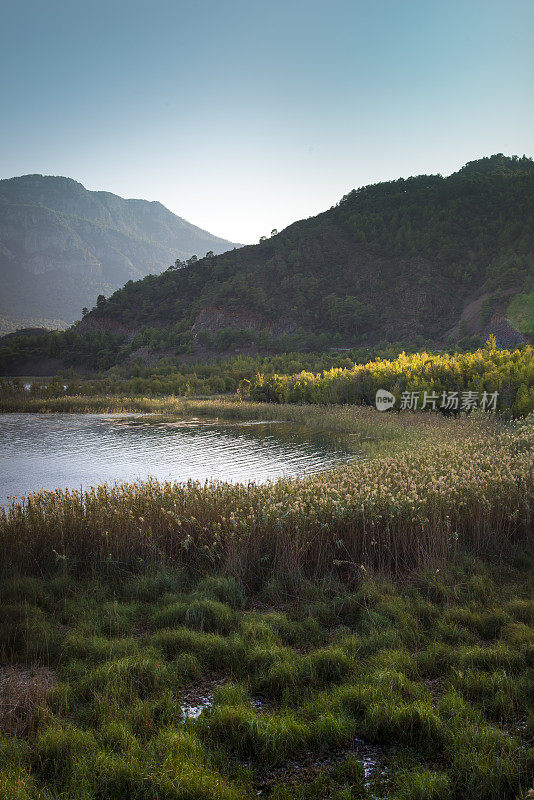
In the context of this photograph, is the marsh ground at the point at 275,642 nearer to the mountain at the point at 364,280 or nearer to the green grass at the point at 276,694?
the green grass at the point at 276,694

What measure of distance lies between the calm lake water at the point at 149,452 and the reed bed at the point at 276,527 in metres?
4.83

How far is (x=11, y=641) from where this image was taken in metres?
5.86

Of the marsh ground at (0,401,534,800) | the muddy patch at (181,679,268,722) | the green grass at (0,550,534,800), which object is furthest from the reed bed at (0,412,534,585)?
the muddy patch at (181,679,268,722)

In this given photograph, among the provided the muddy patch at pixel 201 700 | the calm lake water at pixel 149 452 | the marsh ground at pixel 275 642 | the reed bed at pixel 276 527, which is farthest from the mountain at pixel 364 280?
the muddy patch at pixel 201 700

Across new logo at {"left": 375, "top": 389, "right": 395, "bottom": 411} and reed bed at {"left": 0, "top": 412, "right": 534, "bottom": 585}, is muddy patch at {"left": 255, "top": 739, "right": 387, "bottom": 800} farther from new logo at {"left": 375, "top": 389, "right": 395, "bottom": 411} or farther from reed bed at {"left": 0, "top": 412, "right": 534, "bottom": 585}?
new logo at {"left": 375, "top": 389, "right": 395, "bottom": 411}

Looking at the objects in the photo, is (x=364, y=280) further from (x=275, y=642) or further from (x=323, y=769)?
(x=323, y=769)

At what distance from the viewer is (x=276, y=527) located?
837 cm

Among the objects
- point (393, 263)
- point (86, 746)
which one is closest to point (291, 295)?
point (393, 263)

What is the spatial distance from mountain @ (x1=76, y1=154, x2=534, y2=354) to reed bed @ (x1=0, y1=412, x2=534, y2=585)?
200ft

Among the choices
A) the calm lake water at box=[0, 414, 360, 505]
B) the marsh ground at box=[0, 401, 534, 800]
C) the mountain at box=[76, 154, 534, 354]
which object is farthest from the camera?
the mountain at box=[76, 154, 534, 354]

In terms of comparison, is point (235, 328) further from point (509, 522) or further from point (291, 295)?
point (509, 522)

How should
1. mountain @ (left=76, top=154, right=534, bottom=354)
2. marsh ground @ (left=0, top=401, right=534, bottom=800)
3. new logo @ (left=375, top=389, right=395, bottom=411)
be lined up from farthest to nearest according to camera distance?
mountain @ (left=76, top=154, right=534, bottom=354), new logo @ (left=375, top=389, right=395, bottom=411), marsh ground @ (left=0, top=401, right=534, bottom=800)

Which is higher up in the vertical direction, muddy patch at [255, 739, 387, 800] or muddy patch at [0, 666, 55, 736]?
muddy patch at [0, 666, 55, 736]

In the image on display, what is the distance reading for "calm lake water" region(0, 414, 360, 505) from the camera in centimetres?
1589
